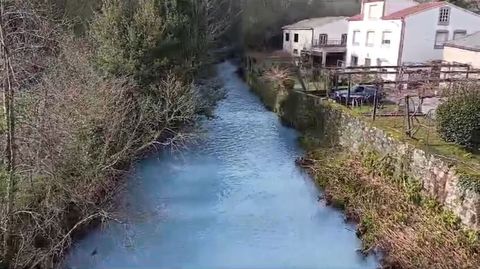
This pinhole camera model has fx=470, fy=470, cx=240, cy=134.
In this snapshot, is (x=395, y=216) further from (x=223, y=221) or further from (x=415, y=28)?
(x=415, y=28)

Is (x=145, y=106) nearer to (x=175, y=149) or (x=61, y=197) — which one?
(x=175, y=149)

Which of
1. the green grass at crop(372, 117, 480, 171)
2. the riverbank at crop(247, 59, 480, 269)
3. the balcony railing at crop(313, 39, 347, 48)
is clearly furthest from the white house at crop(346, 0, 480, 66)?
the green grass at crop(372, 117, 480, 171)

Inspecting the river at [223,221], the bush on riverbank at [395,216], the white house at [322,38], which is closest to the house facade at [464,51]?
the river at [223,221]

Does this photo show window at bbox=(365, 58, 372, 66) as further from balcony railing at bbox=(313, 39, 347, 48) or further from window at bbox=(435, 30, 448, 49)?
balcony railing at bbox=(313, 39, 347, 48)

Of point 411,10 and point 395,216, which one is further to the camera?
point 411,10

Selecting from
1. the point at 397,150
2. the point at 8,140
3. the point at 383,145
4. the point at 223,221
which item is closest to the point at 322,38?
the point at 383,145

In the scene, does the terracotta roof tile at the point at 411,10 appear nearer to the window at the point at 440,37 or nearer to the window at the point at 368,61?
the window at the point at 440,37
